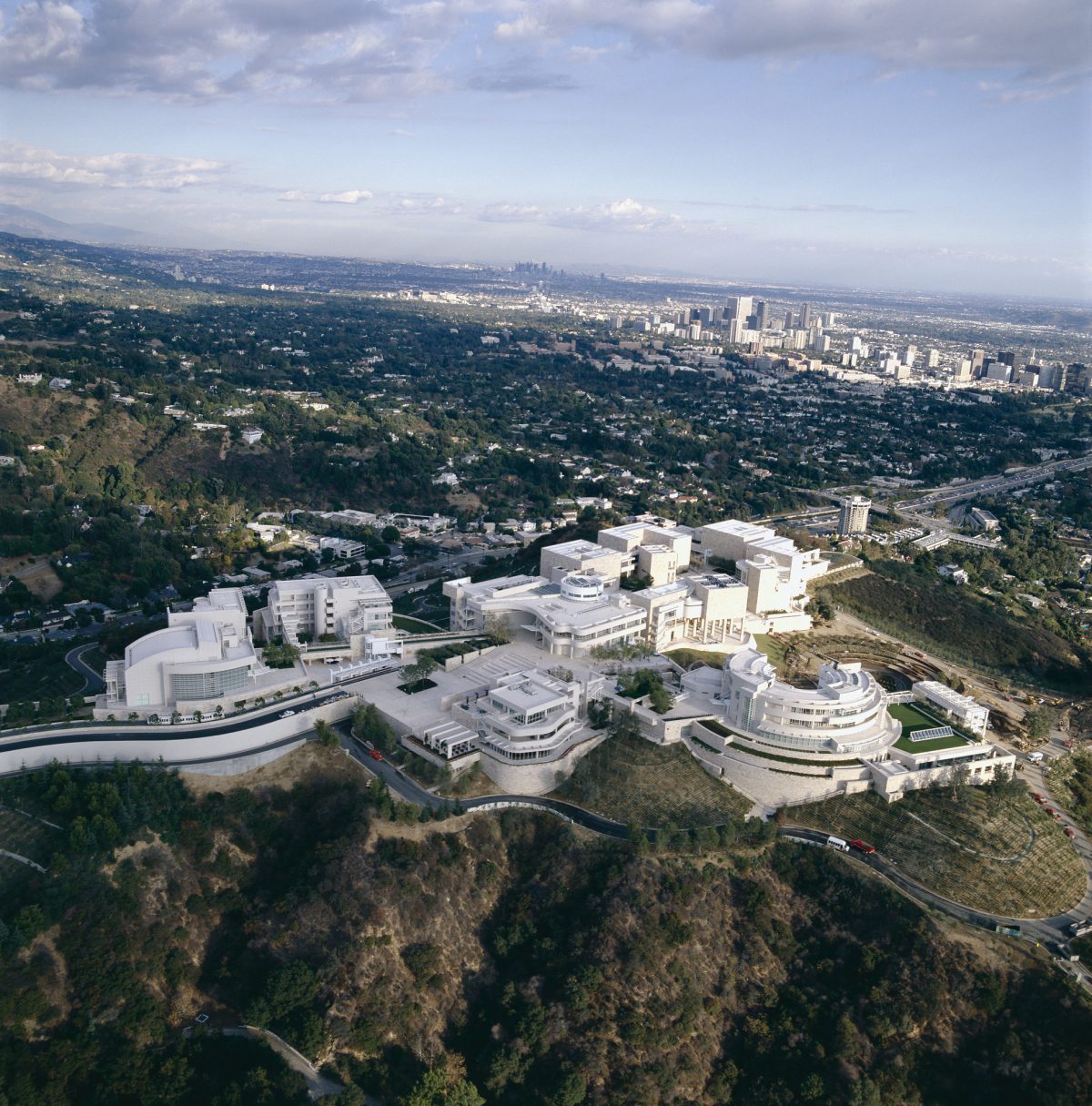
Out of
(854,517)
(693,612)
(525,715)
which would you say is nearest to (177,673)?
(525,715)

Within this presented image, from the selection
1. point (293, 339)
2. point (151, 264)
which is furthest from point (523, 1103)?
point (151, 264)

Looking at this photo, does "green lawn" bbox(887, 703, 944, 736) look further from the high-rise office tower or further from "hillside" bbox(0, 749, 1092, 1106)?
the high-rise office tower

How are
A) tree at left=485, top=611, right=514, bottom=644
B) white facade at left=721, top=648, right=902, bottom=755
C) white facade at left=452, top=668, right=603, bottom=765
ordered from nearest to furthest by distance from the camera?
white facade at left=452, top=668, right=603, bottom=765 → white facade at left=721, top=648, right=902, bottom=755 → tree at left=485, top=611, right=514, bottom=644

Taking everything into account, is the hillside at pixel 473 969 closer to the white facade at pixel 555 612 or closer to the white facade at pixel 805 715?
the white facade at pixel 805 715

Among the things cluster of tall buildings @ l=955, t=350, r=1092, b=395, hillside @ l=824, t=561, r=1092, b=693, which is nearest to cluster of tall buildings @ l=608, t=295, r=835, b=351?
cluster of tall buildings @ l=955, t=350, r=1092, b=395

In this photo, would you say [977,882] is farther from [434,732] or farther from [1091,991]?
[434,732]

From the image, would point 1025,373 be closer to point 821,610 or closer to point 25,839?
point 821,610
